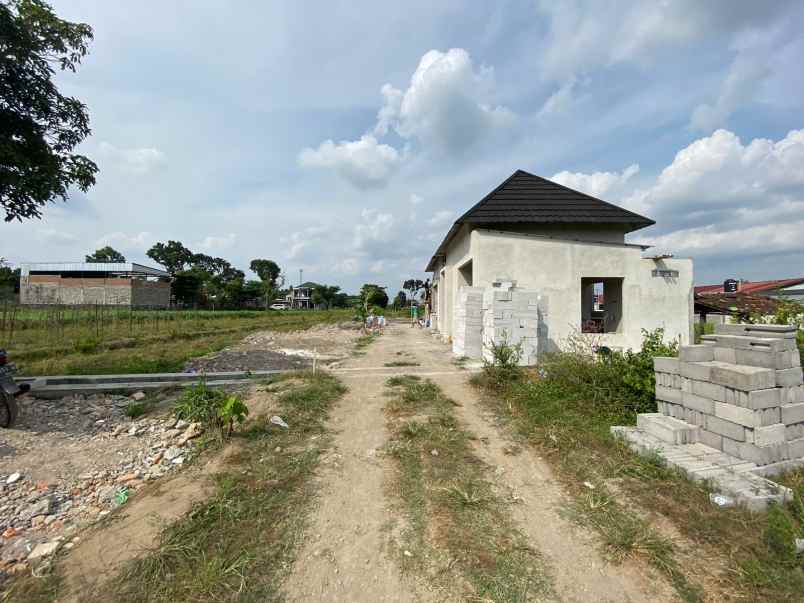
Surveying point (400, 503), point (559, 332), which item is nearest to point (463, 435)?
point (400, 503)

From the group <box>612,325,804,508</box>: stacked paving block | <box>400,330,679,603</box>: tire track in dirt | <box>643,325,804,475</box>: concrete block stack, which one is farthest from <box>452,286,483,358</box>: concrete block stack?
<box>643,325,804,475</box>: concrete block stack

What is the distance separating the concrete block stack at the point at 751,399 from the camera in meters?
3.22

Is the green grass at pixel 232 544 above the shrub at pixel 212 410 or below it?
below

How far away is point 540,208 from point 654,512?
1039cm

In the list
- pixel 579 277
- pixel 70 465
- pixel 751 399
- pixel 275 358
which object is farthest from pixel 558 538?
pixel 579 277

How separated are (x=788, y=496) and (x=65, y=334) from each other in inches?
815

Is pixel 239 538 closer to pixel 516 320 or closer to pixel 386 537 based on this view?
pixel 386 537

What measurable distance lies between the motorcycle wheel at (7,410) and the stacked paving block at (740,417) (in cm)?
746

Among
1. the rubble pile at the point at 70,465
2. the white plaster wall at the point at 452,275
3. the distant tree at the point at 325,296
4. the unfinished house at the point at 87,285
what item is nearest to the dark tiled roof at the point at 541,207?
the white plaster wall at the point at 452,275

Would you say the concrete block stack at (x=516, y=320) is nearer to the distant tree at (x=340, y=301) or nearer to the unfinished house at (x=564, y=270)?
the unfinished house at (x=564, y=270)

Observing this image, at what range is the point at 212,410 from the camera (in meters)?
4.50

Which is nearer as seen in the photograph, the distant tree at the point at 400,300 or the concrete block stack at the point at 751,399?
the concrete block stack at the point at 751,399

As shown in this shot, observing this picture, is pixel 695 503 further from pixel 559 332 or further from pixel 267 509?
pixel 559 332

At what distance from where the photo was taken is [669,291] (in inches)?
413
